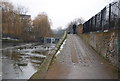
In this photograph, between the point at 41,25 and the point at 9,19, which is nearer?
the point at 9,19

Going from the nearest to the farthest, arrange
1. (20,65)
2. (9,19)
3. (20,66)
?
Answer: (20,66), (20,65), (9,19)

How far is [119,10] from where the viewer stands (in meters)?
9.12

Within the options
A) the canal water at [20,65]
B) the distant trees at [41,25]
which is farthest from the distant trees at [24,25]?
the canal water at [20,65]

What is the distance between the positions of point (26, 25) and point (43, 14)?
29.8 feet

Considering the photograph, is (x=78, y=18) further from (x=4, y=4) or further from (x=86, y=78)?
(x=86, y=78)

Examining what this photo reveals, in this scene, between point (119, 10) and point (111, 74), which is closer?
point (111, 74)

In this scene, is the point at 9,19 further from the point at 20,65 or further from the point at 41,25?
the point at 20,65

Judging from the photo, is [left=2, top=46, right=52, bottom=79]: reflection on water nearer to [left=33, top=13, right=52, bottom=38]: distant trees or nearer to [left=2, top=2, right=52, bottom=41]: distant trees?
[left=2, top=2, right=52, bottom=41]: distant trees

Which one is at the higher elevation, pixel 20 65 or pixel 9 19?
pixel 9 19

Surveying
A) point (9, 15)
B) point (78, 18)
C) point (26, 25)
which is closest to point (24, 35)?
point (26, 25)

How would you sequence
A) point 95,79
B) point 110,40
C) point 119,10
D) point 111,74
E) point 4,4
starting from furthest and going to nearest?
point 4,4, point 110,40, point 119,10, point 111,74, point 95,79

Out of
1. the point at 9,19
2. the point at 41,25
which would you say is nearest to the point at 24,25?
the point at 41,25

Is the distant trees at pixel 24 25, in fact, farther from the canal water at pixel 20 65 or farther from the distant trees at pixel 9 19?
the canal water at pixel 20 65

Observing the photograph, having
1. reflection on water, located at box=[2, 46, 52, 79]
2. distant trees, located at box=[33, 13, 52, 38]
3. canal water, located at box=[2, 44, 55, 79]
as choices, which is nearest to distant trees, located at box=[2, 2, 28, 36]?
distant trees, located at box=[33, 13, 52, 38]
